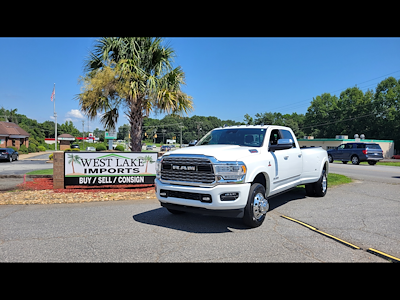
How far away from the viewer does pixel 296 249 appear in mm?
4285

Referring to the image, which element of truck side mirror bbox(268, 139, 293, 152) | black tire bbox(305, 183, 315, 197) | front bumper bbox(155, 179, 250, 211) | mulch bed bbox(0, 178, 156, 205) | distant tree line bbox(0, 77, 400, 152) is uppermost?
distant tree line bbox(0, 77, 400, 152)

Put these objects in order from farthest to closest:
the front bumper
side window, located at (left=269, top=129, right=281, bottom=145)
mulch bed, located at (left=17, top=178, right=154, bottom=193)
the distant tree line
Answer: the distant tree line → mulch bed, located at (left=17, top=178, right=154, bottom=193) → side window, located at (left=269, top=129, right=281, bottom=145) → the front bumper

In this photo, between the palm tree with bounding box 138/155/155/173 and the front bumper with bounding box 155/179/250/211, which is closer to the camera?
the front bumper with bounding box 155/179/250/211

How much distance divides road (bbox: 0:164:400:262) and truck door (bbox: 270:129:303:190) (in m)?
0.69

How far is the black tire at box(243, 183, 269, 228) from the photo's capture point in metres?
5.16

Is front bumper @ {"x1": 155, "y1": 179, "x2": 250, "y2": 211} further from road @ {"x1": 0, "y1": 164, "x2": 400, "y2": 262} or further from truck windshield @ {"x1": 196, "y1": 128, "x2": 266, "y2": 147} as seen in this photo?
truck windshield @ {"x1": 196, "y1": 128, "x2": 266, "y2": 147}

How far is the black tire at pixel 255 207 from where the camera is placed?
516 centimetres

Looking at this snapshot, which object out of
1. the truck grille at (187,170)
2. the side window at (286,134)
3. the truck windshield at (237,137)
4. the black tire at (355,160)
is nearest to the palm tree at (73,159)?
the truck windshield at (237,137)

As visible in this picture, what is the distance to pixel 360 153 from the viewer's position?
24016mm

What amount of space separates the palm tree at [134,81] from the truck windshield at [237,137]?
5.79m

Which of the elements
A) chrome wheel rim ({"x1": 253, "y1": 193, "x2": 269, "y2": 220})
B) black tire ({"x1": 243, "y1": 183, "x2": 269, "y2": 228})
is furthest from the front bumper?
chrome wheel rim ({"x1": 253, "y1": 193, "x2": 269, "y2": 220})

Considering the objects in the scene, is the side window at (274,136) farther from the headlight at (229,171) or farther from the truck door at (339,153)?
the truck door at (339,153)

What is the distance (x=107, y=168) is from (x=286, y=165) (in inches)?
241
